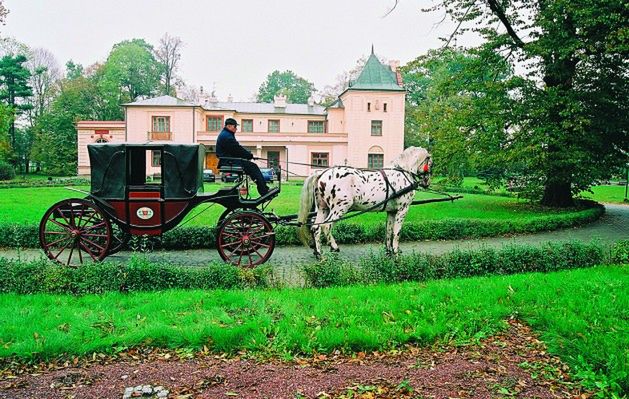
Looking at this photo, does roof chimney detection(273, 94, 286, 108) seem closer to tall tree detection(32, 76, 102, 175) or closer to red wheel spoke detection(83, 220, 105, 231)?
tall tree detection(32, 76, 102, 175)

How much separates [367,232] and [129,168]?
5719mm

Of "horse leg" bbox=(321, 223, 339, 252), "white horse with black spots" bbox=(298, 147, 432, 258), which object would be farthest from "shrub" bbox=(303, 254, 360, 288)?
"horse leg" bbox=(321, 223, 339, 252)

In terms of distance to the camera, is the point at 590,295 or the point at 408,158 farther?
the point at 408,158

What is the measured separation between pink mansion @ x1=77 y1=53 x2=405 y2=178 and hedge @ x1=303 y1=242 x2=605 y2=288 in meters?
34.8

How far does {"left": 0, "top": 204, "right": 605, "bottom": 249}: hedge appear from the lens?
34.3 feet

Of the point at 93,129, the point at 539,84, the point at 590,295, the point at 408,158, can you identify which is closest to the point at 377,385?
the point at 590,295

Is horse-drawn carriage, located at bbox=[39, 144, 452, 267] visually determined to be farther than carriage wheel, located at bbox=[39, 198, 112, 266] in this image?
Yes

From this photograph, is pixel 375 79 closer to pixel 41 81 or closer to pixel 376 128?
pixel 376 128

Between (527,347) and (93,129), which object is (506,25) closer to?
(527,347)

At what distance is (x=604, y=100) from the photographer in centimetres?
1559

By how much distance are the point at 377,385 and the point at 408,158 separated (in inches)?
242

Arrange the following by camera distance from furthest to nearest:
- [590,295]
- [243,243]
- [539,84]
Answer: [539,84]
[243,243]
[590,295]

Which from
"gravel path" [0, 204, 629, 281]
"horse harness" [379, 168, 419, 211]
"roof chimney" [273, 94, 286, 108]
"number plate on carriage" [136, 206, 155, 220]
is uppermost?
"roof chimney" [273, 94, 286, 108]

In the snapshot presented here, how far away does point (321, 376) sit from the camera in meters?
4.33
